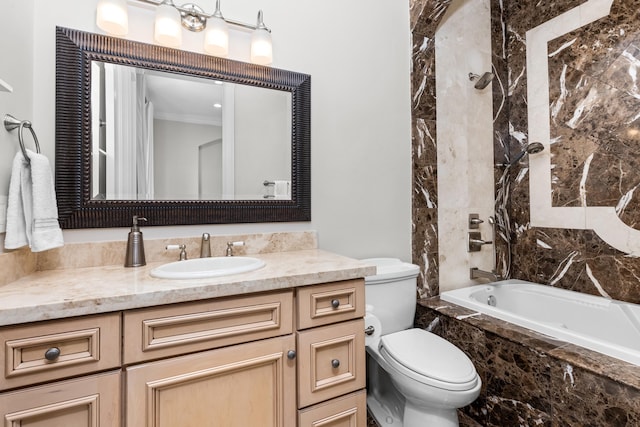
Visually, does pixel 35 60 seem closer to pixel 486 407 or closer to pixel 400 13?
pixel 400 13

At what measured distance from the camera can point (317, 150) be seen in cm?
174

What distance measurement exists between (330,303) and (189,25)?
1393 millimetres

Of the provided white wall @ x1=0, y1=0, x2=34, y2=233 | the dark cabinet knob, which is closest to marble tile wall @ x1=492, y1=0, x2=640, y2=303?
the dark cabinet knob

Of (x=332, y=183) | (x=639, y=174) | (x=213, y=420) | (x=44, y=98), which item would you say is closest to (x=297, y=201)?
(x=332, y=183)

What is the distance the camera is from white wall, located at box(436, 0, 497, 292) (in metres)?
2.17

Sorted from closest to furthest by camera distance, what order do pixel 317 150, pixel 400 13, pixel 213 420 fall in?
1. pixel 213 420
2. pixel 317 150
3. pixel 400 13

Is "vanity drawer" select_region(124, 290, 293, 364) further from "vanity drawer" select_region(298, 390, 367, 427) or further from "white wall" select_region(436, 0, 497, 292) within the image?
"white wall" select_region(436, 0, 497, 292)

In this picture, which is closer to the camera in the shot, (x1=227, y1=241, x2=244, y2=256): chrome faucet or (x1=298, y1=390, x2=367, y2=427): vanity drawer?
(x1=298, y1=390, x2=367, y2=427): vanity drawer

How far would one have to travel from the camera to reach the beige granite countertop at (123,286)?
2.51 ft

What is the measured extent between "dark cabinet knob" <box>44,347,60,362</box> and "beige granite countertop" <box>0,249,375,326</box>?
0.27 ft

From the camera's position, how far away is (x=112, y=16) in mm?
1262

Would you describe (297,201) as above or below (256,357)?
above

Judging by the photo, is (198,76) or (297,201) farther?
(297,201)

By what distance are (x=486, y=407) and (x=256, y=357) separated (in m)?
1.28
